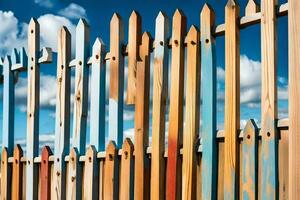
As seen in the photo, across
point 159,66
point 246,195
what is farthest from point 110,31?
point 246,195

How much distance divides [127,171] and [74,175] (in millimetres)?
685

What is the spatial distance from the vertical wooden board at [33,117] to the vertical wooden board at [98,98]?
2.87ft

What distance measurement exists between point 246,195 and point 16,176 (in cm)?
271

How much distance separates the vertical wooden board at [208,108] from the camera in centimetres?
411

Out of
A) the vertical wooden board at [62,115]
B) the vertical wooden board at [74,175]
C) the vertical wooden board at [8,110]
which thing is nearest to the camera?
the vertical wooden board at [74,175]

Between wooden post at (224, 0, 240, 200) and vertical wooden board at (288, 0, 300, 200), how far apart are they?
368mm

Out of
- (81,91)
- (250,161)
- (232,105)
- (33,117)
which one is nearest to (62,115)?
(81,91)

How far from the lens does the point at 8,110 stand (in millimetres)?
6125

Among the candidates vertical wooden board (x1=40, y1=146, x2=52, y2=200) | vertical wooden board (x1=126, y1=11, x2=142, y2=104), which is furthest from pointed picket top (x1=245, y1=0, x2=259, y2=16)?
vertical wooden board (x1=40, y1=146, x2=52, y2=200)

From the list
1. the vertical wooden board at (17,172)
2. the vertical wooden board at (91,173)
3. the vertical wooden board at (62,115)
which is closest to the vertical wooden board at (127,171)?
the vertical wooden board at (91,173)

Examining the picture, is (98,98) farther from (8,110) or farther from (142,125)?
(8,110)

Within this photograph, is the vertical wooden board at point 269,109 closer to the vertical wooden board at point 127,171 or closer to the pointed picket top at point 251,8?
the pointed picket top at point 251,8

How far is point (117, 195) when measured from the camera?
483 cm

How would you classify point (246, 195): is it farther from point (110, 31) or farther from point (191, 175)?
point (110, 31)
